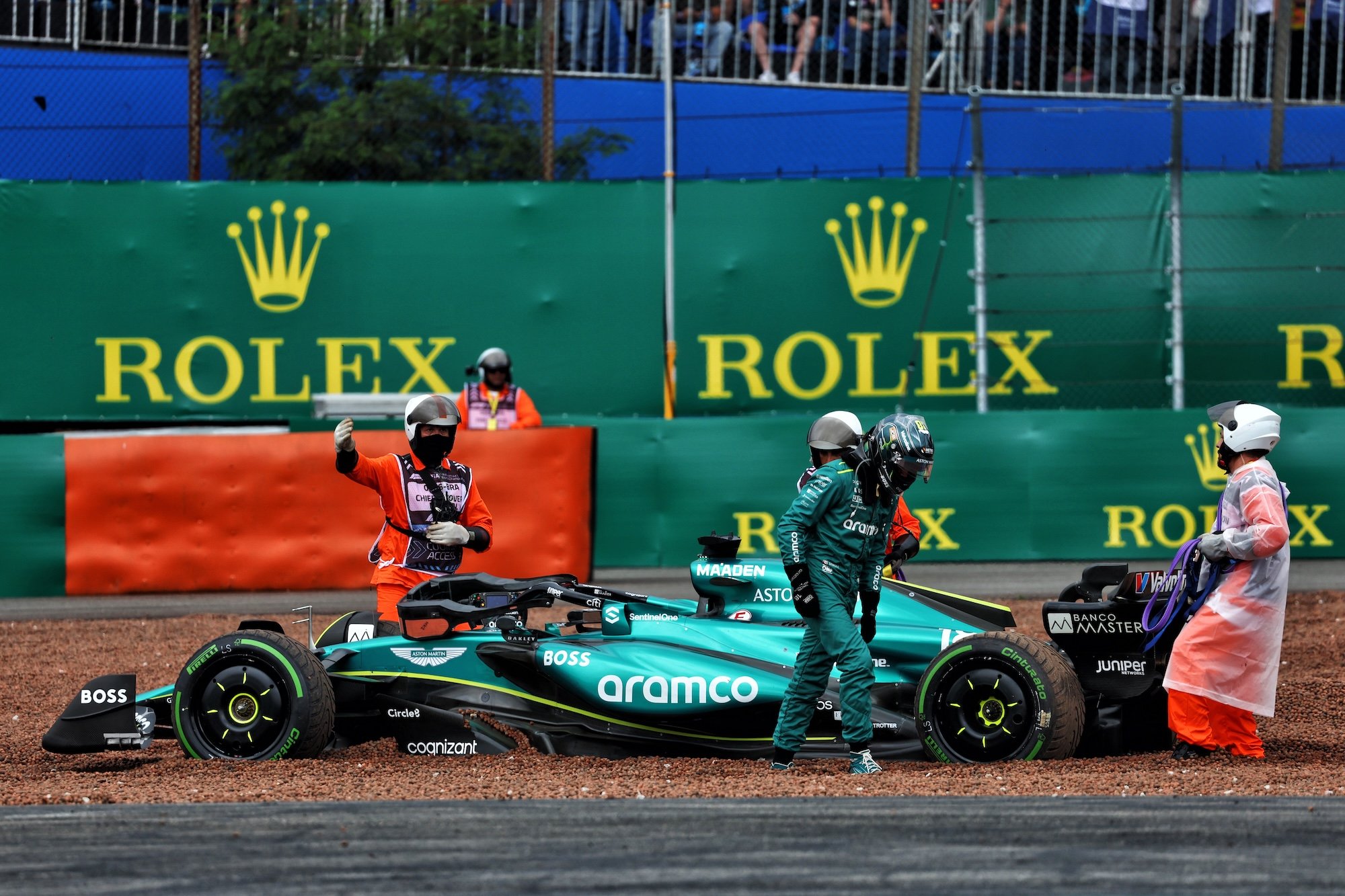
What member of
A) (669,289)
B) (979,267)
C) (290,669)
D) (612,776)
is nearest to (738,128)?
(669,289)

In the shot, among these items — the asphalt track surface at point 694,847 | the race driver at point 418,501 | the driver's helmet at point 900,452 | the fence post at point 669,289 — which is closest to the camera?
the asphalt track surface at point 694,847

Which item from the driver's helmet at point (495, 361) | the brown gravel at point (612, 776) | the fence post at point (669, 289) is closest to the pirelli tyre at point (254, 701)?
the brown gravel at point (612, 776)

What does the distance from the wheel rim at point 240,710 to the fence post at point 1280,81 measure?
433 inches

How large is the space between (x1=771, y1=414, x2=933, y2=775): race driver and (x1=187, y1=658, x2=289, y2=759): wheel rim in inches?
82.2

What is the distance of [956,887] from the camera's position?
4.81 m

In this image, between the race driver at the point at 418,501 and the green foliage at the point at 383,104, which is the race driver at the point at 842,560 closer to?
the race driver at the point at 418,501

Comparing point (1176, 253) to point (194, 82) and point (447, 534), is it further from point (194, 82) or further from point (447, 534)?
point (194, 82)

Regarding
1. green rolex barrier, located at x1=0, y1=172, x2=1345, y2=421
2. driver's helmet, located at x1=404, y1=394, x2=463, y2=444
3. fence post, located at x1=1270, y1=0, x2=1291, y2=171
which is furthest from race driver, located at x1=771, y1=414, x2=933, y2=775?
fence post, located at x1=1270, y1=0, x2=1291, y2=171

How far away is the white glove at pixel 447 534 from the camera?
845 cm

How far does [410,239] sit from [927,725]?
891 centimetres

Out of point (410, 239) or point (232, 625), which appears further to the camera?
point (410, 239)

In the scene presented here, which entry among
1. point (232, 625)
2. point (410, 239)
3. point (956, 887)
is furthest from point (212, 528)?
point (956, 887)

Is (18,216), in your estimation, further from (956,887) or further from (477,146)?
(956,887)

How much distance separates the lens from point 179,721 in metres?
7.50
